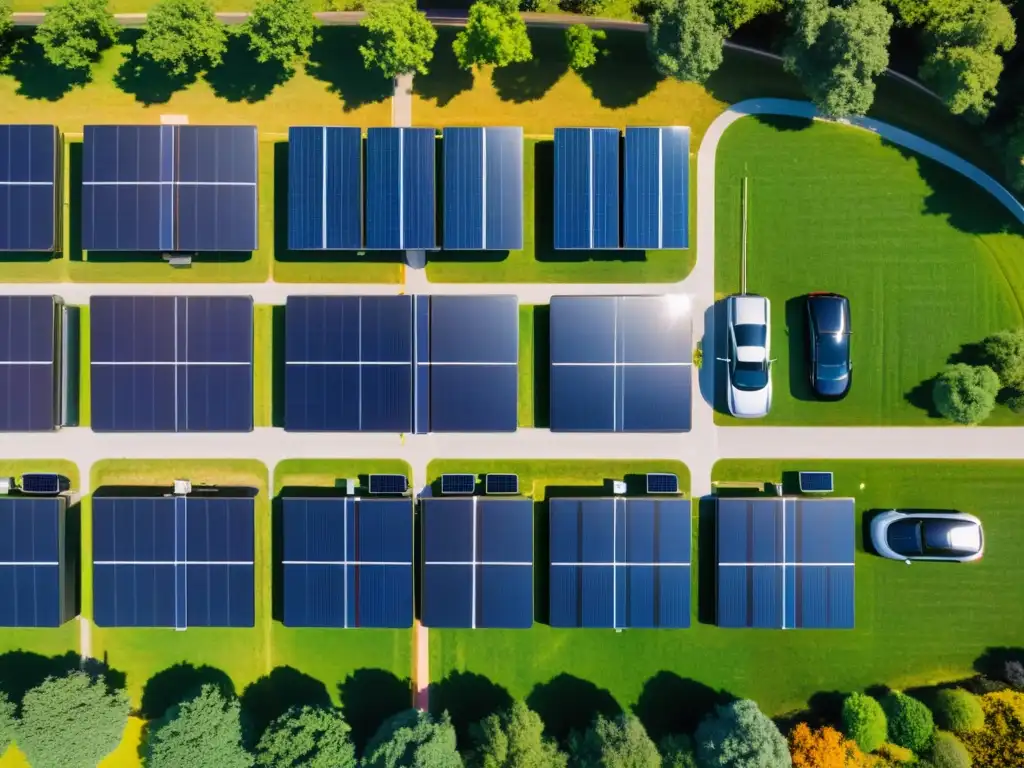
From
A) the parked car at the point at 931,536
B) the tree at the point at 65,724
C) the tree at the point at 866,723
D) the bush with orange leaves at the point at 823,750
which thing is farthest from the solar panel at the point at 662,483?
the tree at the point at 65,724

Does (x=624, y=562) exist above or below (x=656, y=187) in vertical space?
below

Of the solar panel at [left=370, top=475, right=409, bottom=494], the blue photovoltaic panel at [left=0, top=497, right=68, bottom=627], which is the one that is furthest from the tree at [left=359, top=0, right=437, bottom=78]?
the blue photovoltaic panel at [left=0, top=497, right=68, bottom=627]

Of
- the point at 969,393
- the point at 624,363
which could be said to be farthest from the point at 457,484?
the point at 969,393

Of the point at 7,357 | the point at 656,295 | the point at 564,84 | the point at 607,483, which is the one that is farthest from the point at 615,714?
the point at 7,357

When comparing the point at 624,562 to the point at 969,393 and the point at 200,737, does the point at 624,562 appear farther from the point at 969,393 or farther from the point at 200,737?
the point at 200,737

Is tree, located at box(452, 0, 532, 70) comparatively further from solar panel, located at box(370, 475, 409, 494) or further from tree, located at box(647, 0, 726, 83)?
solar panel, located at box(370, 475, 409, 494)
